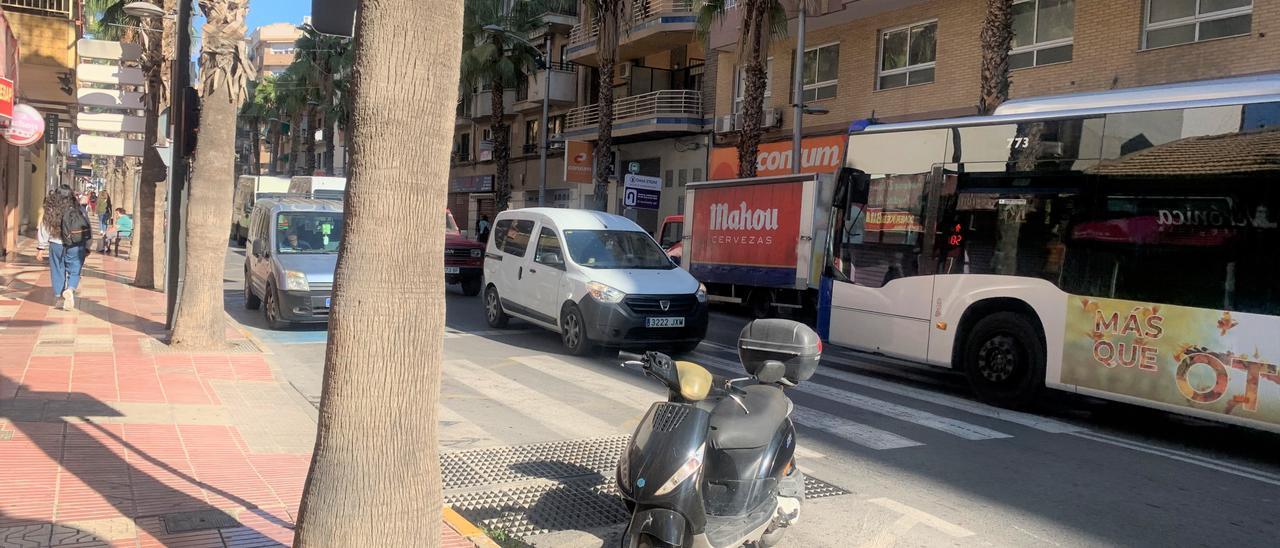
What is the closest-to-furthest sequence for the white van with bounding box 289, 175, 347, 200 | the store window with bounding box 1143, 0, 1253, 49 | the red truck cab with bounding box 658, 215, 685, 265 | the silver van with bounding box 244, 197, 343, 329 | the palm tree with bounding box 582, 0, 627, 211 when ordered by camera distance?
the silver van with bounding box 244, 197, 343, 329
the store window with bounding box 1143, 0, 1253, 49
the red truck cab with bounding box 658, 215, 685, 265
the white van with bounding box 289, 175, 347, 200
the palm tree with bounding box 582, 0, 627, 211

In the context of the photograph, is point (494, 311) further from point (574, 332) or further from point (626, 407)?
point (626, 407)

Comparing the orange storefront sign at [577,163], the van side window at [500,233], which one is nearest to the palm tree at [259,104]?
the orange storefront sign at [577,163]

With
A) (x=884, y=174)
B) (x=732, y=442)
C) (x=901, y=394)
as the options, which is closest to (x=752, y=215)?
(x=884, y=174)

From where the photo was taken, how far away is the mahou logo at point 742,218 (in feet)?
54.8

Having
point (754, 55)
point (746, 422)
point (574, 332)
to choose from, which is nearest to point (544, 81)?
point (754, 55)

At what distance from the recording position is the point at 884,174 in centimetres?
1019

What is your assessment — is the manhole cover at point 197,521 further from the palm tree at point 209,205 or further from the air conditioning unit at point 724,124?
the air conditioning unit at point 724,124

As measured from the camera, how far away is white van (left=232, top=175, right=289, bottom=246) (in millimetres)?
35406

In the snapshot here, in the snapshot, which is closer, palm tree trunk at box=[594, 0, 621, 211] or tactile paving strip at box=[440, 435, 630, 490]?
tactile paving strip at box=[440, 435, 630, 490]

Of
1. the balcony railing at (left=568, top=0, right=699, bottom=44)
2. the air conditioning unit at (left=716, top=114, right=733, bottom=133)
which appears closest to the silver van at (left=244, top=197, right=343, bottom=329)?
the balcony railing at (left=568, top=0, right=699, bottom=44)

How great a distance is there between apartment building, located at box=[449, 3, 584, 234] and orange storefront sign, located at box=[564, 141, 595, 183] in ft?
11.2

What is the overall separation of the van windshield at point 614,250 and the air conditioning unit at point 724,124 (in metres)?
15.9

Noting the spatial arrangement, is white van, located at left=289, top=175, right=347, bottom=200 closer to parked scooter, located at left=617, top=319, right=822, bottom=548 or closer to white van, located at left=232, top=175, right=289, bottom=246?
white van, located at left=232, top=175, right=289, bottom=246

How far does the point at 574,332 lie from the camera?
11.3 metres
